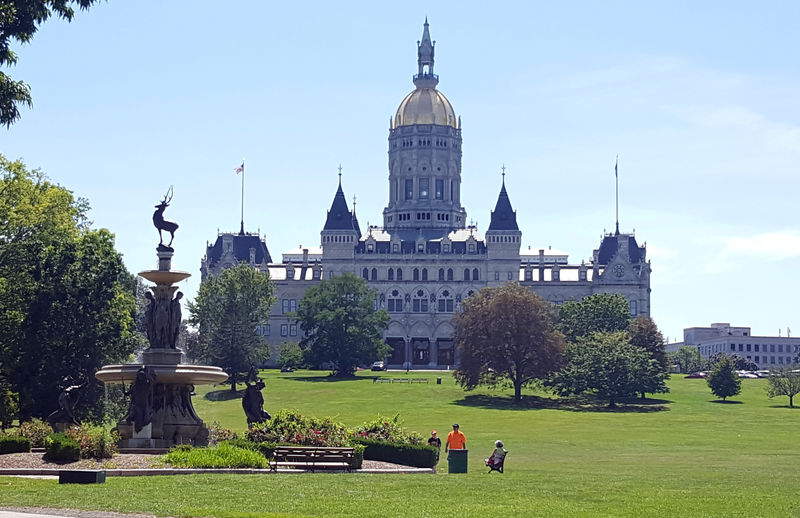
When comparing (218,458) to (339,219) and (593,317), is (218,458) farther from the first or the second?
(339,219)

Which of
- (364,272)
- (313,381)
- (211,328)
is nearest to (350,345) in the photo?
(313,381)

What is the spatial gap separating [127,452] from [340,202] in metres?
128

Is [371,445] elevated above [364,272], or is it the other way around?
[364,272]

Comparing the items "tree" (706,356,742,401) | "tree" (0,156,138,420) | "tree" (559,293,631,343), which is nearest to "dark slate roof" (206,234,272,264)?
"tree" (559,293,631,343)

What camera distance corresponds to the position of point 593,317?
11388cm

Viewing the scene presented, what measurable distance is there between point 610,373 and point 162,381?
201ft

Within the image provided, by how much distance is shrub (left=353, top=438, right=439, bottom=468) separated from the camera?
36812 mm

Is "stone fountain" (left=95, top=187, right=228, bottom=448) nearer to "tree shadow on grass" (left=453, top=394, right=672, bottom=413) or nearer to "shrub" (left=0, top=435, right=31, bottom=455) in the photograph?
"shrub" (left=0, top=435, right=31, bottom=455)

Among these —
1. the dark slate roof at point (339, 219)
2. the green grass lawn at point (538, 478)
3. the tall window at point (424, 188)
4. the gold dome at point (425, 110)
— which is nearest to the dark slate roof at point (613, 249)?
the tall window at point (424, 188)

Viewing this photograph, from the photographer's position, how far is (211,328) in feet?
347

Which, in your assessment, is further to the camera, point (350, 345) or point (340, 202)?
point (340, 202)

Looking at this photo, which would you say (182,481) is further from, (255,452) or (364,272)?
(364,272)

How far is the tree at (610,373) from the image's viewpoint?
94312mm

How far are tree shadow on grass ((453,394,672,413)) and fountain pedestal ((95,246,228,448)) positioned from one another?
165 feet
